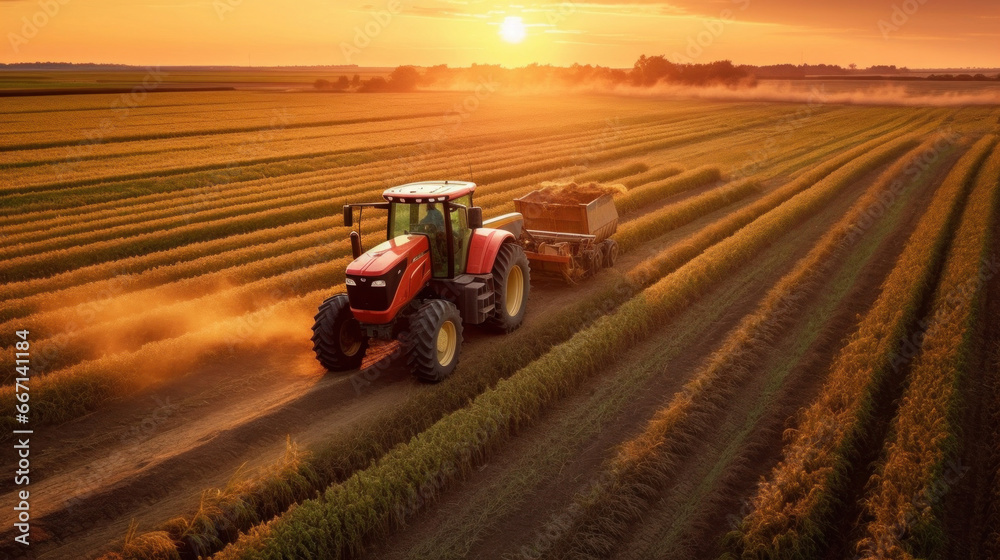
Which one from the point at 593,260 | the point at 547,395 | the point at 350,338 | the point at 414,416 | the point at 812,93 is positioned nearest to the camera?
the point at 414,416

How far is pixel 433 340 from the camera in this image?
940cm

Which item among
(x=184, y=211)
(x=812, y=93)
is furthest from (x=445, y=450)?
(x=812, y=93)

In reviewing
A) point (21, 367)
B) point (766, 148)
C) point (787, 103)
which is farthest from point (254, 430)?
point (787, 103)

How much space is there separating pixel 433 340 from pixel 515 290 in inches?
126

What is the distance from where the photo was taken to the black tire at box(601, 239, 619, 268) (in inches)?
613

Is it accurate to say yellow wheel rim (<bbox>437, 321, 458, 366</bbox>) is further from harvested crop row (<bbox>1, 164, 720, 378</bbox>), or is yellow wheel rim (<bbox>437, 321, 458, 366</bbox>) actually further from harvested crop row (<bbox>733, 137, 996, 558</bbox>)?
harvested crop row (<bbox>1, 164, 720, 378</bbox>)

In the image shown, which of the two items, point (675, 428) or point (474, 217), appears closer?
point (675, 428)

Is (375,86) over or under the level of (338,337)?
over

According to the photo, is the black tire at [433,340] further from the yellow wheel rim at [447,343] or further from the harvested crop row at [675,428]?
the harvested crop row at [675,428]

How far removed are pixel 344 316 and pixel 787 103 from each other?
7337 centimetres

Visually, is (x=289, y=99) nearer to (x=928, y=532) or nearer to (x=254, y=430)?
(x=254, y=430)

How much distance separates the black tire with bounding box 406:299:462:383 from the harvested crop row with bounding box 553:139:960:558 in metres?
2.99

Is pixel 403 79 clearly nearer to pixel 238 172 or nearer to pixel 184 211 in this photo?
pixel 238 172

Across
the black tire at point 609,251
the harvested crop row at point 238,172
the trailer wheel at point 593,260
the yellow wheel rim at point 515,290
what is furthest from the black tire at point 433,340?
the harvested crop row at point 238,172
